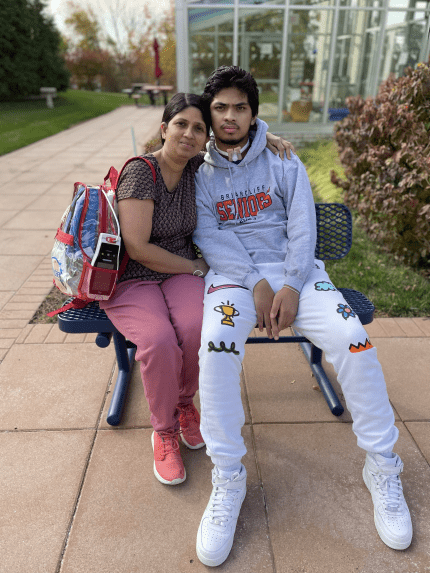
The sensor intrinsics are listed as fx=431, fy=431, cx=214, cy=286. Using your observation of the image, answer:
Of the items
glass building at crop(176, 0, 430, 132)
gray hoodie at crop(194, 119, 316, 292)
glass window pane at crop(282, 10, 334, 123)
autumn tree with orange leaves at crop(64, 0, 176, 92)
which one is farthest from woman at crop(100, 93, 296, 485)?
autumn tree with orange leaves at crop(64, 0, 176, 92)

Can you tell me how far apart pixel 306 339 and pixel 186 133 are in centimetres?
121

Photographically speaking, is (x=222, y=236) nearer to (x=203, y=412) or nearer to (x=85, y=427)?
(x=203, y=412)

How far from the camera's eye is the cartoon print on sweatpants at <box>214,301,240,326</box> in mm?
1854

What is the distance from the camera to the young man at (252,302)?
173 centimetres

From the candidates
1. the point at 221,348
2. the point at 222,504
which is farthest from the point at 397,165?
the point at 222,504

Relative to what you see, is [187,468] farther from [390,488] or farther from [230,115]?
[230,115]

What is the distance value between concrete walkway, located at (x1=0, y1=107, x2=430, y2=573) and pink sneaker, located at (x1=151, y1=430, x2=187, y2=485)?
0.16ft

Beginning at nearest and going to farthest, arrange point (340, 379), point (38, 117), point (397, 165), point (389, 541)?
point (389, 541)
point (340, 379)
point (397, 165)
point (38, 117)

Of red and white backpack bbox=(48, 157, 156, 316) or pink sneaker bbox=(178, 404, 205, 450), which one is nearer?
red and white backpack bbox=(48, 157, 156, 316)

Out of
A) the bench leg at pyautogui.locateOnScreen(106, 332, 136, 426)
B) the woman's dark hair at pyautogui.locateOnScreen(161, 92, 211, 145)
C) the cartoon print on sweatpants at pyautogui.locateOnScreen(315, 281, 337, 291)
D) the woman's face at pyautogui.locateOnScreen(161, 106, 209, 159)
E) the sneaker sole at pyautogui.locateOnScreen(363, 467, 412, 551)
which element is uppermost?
the woman's dark hair at pyautogui.locateOnScreen(161, 92, 211, 145)

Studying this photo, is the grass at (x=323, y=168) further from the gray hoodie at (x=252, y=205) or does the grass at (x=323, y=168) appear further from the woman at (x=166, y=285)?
the woman at (x=166, y=285)

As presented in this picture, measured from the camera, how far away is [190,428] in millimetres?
2180

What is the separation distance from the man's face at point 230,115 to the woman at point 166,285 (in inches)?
2.4

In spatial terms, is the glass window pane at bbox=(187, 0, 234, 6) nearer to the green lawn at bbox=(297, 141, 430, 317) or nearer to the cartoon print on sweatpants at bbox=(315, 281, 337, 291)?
the green lawn at bbox=(297, 141, 430, 317)
